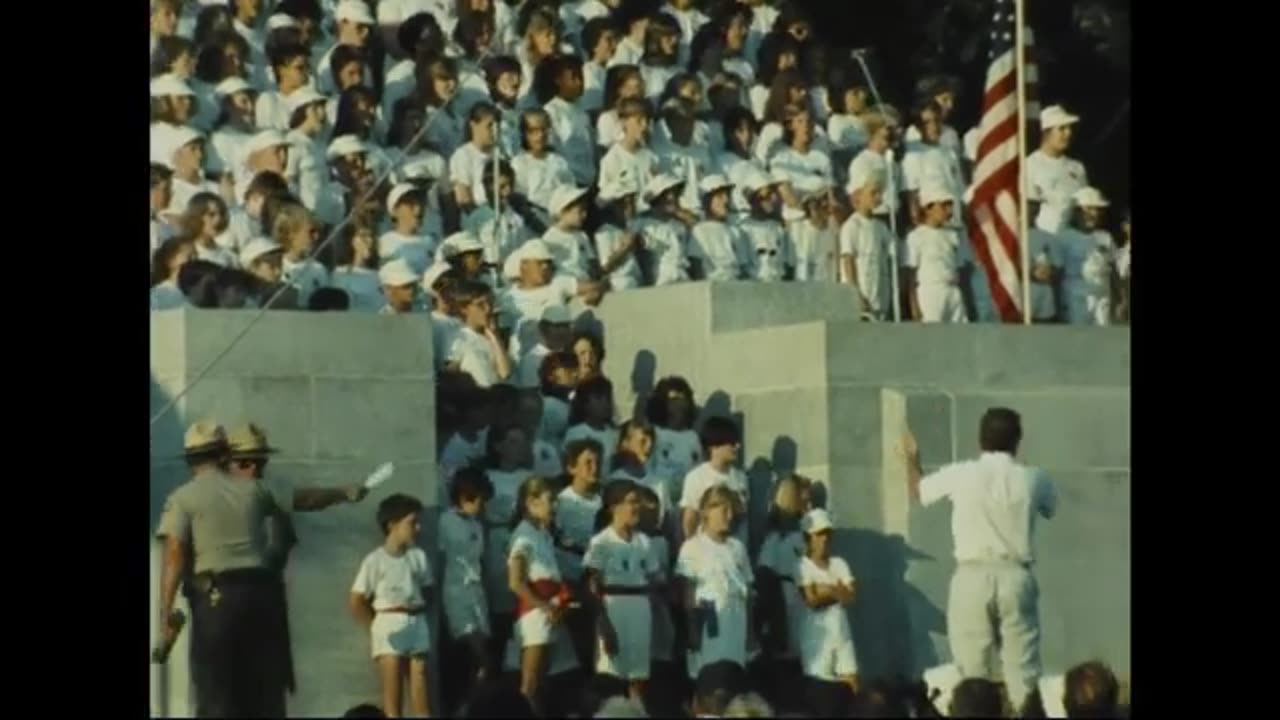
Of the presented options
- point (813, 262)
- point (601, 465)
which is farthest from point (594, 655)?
point (813, 262)

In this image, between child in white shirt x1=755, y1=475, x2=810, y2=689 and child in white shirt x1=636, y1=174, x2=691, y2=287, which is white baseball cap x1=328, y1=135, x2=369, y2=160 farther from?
child in white shirt x1=755, y1=475, x2=810, y2=689

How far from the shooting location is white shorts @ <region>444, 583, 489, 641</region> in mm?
22984

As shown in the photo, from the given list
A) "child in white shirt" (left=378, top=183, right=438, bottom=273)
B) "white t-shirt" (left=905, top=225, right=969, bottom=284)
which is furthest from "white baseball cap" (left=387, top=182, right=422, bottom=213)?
"white t-shirt" (left=905, top=225, right=969, bottom=284)

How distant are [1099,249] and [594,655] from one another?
12.4ft

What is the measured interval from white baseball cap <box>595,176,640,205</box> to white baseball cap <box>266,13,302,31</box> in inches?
63.3

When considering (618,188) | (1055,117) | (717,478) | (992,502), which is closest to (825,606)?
(717,478)

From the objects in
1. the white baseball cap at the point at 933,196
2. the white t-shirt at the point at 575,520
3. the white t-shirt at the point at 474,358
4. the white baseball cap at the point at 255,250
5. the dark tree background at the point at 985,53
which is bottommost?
the white t-shirt at the point at 575,520

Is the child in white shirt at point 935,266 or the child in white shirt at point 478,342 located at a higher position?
the child in white shirt at point 935,266

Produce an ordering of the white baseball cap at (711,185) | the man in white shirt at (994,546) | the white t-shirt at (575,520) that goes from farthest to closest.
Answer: the white baseball cap at (711,185)
the man in white shirt at (994,546)
the white t-shirt at (575,520)

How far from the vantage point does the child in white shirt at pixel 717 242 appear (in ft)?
79.7

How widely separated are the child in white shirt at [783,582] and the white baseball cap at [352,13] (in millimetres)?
2889

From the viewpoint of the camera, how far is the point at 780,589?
23562 millimetres

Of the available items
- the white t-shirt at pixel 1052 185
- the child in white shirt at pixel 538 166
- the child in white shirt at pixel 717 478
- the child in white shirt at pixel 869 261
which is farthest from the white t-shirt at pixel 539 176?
the white t-shirt at pixel 1052 185

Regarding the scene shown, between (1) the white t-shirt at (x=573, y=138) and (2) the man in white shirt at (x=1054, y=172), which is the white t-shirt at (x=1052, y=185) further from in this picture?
(1) the white t-shirt at (x=573, y=138)
